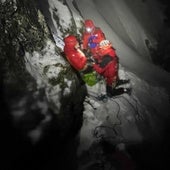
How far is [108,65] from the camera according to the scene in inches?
Result: 236

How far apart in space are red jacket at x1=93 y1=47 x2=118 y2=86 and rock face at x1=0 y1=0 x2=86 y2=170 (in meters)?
0.83

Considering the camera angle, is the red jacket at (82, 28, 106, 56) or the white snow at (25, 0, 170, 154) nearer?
the white snow at (25, 0, 170, 154)

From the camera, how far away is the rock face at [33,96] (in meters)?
4.11

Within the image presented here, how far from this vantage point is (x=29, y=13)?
17.5 ft

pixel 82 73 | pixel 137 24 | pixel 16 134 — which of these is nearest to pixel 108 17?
pixel 137 24

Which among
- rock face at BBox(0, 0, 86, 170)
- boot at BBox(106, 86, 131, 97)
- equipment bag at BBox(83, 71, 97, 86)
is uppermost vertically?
rock face at BBox(0, 0, 86, 170)

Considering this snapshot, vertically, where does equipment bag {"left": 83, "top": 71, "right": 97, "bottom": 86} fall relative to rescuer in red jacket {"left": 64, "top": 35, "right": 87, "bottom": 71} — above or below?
below

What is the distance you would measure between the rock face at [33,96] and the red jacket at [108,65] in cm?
83

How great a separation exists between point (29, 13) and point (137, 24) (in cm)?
470

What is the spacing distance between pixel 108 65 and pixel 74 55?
0.90m

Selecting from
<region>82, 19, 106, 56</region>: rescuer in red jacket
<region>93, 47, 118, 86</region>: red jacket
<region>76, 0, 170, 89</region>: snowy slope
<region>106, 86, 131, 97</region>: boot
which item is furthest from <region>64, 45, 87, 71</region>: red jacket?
<region>76, 0, 170, 89</region>: snowy slope

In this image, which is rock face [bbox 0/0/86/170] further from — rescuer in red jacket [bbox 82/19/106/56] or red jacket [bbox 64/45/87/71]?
rescuer in red jacket [bbox 82/19/106/56]

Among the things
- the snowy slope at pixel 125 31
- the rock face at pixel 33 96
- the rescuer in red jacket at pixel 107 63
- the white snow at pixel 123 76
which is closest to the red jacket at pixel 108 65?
the rescuer in red jacket at pixel 107 63

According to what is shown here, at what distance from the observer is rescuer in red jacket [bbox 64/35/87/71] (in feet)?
18.5
